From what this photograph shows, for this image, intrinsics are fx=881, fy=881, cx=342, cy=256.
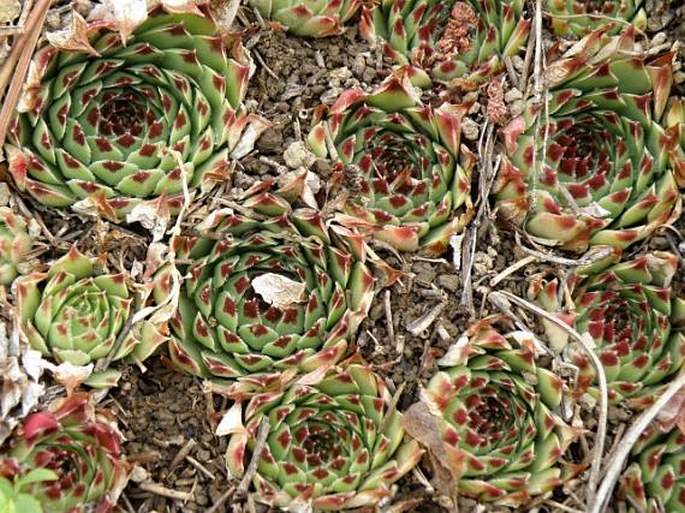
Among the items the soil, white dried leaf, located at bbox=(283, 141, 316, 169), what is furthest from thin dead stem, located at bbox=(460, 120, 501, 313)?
white dried leaf, located at bbox=(283, 141, 316, 169)

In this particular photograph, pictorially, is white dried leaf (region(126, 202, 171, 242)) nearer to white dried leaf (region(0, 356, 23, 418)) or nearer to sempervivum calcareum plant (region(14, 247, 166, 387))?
sempervivum calcareum plant (region(14, 247, 166, 387))

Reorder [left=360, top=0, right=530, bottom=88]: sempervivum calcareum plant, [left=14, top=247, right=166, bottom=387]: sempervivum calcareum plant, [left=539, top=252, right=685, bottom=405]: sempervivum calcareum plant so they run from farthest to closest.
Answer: [left=360, top=0, right=530, bottom=88]: sempervivum calcareum plant
[left=539, top=252, right=685, bottom=405]: sempervivum calcareum plant
[left=14, top=247, right=166, bottom=387]: sempervivum calcareum plant

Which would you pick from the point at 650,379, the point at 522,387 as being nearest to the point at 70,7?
the point at 522,387

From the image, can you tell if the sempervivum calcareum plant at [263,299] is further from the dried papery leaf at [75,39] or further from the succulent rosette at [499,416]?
the dried papery leaf at [75,39]

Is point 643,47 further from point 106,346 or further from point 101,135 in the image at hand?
point 106,346

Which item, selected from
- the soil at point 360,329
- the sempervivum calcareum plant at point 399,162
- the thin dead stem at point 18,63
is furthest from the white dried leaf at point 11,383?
the sempervivum calcareum plant at point 399,162

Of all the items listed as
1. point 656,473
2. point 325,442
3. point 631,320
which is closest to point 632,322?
point 631,320

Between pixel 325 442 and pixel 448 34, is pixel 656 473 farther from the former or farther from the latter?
pixel 448 34
